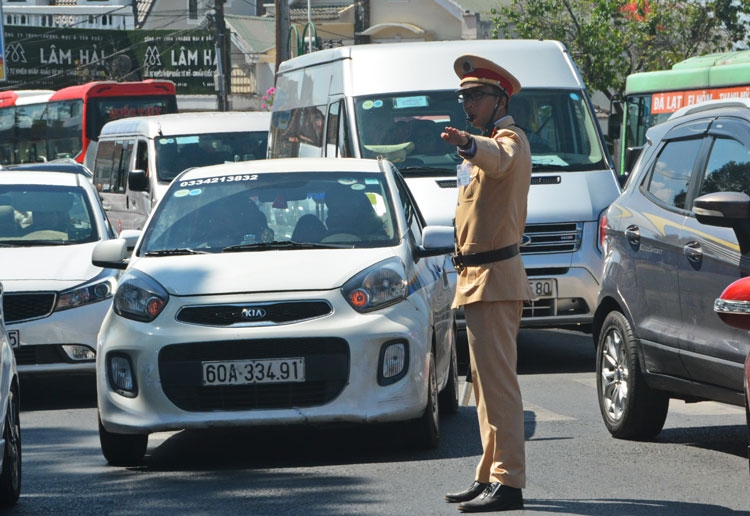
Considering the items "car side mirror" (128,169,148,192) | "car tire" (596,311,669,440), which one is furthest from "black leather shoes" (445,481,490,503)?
"car side mirror" (128,169,148,192)

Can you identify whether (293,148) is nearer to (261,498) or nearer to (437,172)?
(437,172)

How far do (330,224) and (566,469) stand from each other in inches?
80.1

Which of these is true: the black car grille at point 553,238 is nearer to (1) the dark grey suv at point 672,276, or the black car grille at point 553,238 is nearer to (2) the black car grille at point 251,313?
(1) the dark grey suv at point 672,276

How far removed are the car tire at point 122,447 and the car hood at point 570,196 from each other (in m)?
4.97

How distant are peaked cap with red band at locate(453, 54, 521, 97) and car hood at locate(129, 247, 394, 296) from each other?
1.71 metres

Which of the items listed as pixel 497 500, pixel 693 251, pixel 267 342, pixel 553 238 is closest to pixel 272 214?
pixel 267 342

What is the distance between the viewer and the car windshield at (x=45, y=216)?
11.6m

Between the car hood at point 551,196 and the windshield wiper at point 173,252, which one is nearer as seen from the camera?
the windshield wiper at point 173,252

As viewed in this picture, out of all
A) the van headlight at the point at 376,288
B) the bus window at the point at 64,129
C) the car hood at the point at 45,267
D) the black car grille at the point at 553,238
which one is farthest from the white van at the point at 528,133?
the bus window at the point at 64,129

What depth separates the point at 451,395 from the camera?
9414 mm

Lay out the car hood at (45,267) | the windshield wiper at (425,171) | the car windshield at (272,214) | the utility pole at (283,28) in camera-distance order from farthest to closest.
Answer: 1. the utility pole at (283,28)
2. the windshield wiper at (425,171)
3. the car hood at (45,267)
4. the car windshield at (272,214)

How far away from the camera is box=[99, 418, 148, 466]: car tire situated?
7.75 meters

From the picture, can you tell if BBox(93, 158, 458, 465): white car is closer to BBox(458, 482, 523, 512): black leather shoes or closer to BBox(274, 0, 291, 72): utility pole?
BBox(458, 482, 523, 512): black leather shoes

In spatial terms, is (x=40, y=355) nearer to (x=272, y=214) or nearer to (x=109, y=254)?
(x=109, y=254)
